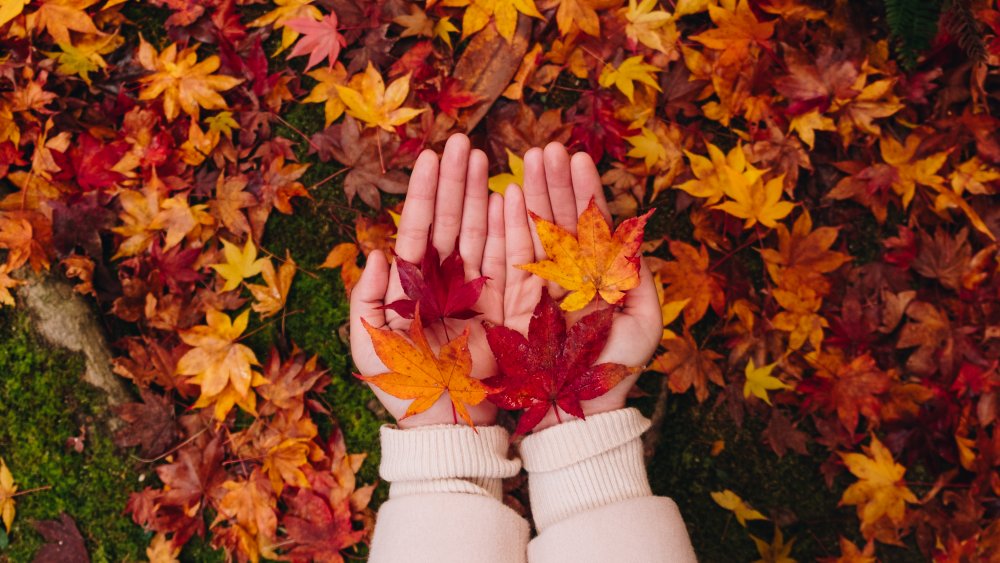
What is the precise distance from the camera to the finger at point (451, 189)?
5.19ft

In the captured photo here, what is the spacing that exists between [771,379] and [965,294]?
2.23ft

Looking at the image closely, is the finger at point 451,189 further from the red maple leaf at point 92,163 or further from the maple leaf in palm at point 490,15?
the red maple leaf at point 92,163

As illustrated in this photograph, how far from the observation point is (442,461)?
1.45 m

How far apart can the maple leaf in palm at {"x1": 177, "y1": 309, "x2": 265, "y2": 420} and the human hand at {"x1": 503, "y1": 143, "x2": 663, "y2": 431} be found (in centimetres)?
88

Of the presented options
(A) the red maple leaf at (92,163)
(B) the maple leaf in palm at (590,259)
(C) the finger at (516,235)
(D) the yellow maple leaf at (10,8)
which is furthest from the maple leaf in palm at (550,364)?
(D) the yellow maple leaf at (10,8)

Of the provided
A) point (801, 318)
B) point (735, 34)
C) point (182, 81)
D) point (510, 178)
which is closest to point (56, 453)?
point (182, 81)

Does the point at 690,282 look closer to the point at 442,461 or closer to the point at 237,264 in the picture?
the point at 442,461

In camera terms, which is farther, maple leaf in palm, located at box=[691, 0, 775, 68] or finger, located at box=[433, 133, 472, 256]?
maple leaf in palm, located at box=[691, 0, 775, 68]

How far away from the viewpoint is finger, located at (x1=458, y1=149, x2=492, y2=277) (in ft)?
5.32

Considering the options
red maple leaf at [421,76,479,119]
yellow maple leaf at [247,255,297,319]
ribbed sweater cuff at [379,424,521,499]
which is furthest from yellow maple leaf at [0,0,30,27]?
ribbed sweater cuff at [379,424,521,499]

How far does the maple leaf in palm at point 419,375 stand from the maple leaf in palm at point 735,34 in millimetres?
1309

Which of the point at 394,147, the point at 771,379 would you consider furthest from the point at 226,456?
the point at 771,379

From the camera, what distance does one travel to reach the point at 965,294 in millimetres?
1995

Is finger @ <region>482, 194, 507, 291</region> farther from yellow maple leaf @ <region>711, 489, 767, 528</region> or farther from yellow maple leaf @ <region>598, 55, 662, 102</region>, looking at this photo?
yellow maple leaf @ <region>711, 489, 767, 528</region>
